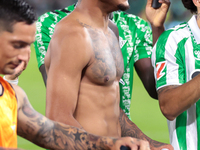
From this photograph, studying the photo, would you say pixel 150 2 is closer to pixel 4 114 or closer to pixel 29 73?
pixel 4 114

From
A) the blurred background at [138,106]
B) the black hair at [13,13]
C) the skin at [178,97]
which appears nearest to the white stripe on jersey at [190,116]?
the skin at [178,97]

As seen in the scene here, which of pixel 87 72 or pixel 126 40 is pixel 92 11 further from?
pixel 126 40

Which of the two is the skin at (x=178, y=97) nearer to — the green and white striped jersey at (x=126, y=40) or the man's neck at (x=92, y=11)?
the man's neck at (x=92, y=11)

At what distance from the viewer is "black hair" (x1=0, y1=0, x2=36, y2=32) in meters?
1.15

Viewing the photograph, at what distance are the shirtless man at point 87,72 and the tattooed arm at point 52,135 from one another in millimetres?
303

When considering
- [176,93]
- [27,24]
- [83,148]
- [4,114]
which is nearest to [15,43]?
[27,24]

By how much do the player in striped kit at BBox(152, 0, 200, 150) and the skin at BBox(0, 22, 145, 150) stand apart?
650 millimetres

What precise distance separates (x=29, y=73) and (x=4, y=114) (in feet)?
26.5

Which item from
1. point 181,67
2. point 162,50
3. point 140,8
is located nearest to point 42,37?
point 162,50

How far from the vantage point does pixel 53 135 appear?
1.29 meters

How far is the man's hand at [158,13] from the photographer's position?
2.28 m

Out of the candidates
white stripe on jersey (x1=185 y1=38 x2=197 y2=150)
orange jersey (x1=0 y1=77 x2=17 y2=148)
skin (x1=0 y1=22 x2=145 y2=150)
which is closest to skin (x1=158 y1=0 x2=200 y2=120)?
white stripe on jersey (x1=185 y1=38 x2=197 y2=150)

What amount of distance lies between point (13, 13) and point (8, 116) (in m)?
0.34

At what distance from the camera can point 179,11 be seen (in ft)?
46.7
